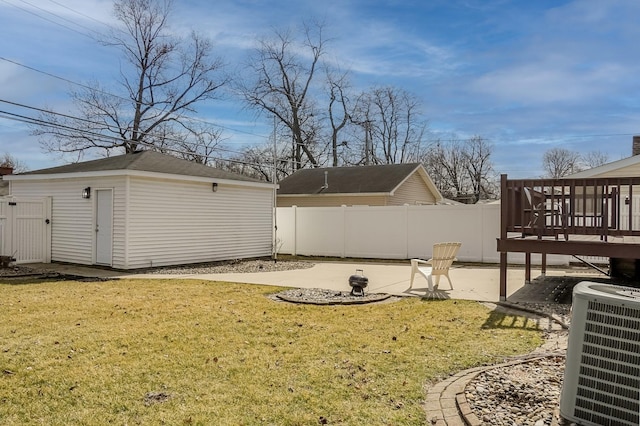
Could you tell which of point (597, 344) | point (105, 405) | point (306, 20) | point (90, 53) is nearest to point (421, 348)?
point (597, 344)

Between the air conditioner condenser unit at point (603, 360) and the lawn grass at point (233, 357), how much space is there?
3.27ft

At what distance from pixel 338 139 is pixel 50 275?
25440mm

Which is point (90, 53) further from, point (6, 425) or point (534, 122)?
point (534, 122)

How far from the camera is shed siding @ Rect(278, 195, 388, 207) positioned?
20781 millimetres

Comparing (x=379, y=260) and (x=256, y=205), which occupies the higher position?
(x=256, y=205)

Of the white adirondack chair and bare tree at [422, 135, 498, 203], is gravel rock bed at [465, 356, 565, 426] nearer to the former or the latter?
the white adirondack chair

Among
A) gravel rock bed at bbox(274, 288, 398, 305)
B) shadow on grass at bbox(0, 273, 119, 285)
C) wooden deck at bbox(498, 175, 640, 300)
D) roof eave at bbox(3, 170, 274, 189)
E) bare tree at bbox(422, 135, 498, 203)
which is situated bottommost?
shadow on grass at bbox(0, 273, 119, 285)

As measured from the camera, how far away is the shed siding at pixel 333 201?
20.8 metres

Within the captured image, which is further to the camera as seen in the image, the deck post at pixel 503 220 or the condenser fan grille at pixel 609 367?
the deck post at pixel 503 220

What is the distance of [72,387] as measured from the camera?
378 cm

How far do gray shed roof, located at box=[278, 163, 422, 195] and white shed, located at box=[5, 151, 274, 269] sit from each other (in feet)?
24.1

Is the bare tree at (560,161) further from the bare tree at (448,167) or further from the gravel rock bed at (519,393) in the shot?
the gravel rock bed at (519,393)

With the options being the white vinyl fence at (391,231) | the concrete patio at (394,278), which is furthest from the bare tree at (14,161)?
the white vinyl fence at (391,231)

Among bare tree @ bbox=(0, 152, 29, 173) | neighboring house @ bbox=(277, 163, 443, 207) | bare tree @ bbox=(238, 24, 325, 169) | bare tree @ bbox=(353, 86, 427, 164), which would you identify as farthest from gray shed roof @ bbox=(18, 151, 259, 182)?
bare tree @ bbox=(0, 152, 29, 173)
